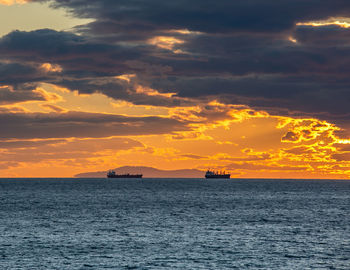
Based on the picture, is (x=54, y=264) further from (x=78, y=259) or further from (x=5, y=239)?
(x=5, y=239)

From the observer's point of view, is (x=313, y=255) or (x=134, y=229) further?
(x=134, y=229)

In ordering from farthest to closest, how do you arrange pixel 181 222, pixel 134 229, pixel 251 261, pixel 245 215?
pixel 245 215
pixel 181 222
pixel 134 229
pixel 251 261

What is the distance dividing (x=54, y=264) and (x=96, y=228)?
124ft

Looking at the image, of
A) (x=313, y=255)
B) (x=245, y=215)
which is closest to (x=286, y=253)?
(x=313, y=255)

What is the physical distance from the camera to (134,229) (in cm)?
10606

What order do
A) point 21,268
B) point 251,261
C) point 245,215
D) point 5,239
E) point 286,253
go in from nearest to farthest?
point 21,268 < point 251,261 < point 286,253 < point 5,239 < point 245,215

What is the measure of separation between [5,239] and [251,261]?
40395mm

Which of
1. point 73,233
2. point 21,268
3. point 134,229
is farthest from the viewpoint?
point 134,229

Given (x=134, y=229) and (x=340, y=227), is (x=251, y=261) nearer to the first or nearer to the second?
(x=134, y=229)

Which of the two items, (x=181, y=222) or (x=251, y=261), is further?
(x=181, y=222)

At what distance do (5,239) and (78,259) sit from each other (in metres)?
22.8

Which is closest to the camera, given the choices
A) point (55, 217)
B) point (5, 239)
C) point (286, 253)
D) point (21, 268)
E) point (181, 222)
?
point (21, 268)

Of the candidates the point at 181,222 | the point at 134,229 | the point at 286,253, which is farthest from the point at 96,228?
the point at 286,253

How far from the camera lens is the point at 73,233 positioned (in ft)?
325
